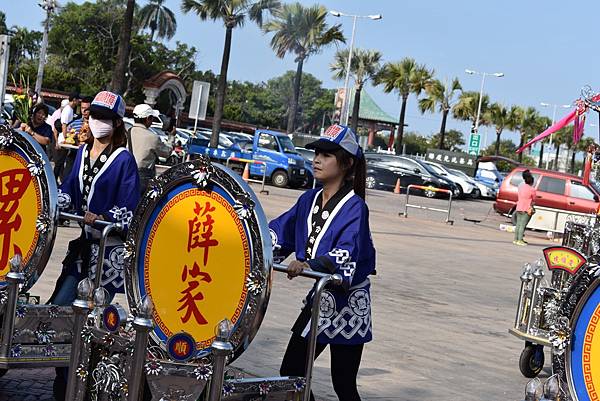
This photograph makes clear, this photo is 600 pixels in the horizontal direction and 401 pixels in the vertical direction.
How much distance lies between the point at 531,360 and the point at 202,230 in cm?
485

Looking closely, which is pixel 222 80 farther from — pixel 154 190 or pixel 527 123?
pixel 527 123

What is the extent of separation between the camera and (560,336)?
4418 millimetres

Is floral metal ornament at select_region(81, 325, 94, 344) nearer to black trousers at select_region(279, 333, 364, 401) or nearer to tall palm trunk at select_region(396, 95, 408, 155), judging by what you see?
black trousers at select_region(279, 333, 364, 401)

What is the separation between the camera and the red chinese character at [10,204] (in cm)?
565

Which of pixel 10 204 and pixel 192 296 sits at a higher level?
pixel 10 204

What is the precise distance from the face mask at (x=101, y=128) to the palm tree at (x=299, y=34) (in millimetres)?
55125

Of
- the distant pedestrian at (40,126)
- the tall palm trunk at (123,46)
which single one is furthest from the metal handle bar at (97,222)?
the tall palm trunk at (123,46)

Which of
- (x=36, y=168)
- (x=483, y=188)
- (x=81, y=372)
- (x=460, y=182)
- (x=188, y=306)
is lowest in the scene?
(x=81, y=372)

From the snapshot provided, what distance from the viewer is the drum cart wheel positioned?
852cm

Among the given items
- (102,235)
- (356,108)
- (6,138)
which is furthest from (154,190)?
(356,108)

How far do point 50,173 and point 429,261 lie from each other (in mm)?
11482

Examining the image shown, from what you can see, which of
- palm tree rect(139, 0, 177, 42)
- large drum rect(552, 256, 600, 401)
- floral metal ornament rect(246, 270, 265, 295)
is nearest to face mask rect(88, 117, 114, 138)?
floral metal ornament rect(246, 270, 265, 295)

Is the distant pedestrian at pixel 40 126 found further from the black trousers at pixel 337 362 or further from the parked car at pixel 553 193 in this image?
the parked car at pixel 553 193

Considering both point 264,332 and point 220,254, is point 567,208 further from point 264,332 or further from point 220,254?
point 220,254
